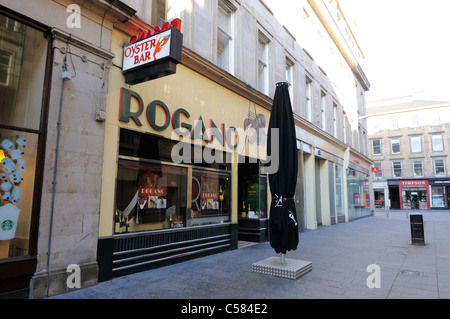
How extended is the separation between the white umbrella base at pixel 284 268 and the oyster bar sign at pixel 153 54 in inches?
170

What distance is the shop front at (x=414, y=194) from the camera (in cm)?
3950

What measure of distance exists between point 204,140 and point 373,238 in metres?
8.23

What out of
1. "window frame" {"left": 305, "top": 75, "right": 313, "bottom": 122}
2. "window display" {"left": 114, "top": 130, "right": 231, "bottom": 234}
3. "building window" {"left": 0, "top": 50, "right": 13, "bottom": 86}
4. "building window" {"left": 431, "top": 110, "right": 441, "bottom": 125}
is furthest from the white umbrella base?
"building window" {"left": 431, "top": 110, "right": 441, "bottom": 125}

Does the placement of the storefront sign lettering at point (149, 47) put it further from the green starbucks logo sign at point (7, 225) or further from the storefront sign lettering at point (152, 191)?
the green starbucks logo sign at point (7, 225)

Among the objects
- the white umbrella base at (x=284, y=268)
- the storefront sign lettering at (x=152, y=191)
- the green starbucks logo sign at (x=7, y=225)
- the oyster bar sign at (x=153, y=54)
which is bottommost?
the white umbrella base at (x=284, y=268)

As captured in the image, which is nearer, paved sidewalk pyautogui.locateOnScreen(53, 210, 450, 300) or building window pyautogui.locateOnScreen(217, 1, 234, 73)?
paved sidewalk pyautogui.locateOnScreen(53, 210, 450, 300)

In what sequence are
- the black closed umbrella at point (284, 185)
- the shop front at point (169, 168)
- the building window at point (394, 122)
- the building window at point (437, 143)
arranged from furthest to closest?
the building window at point (394, 122), the building window at point (437, 143), the black closed umbrella at point (284, 185), the shop front at point (169, 168)

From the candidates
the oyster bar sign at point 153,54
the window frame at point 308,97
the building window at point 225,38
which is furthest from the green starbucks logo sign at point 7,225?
the window frame at point 308,97

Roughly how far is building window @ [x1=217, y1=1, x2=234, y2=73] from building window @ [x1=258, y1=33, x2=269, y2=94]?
6.84ft

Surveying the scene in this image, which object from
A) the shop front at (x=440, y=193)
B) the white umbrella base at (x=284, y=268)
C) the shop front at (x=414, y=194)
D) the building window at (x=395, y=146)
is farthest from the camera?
the building window at (x=395, y=146)

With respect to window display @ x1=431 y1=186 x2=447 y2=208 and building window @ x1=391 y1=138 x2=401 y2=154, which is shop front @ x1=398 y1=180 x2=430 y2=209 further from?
building window @ x1=391 y1=138 x2=401 y2=154

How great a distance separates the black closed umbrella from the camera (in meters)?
5.98

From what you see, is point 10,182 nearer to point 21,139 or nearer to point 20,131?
point 21,139
